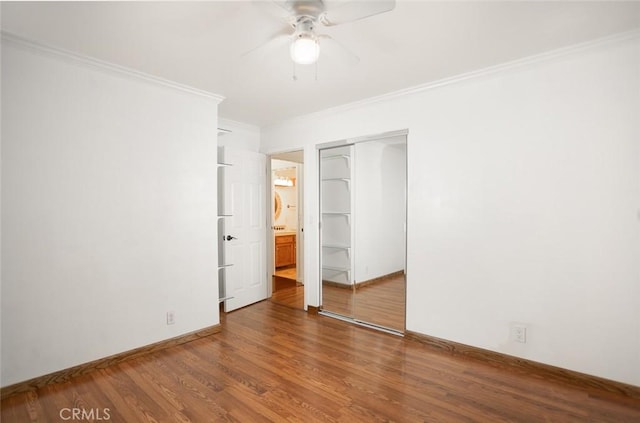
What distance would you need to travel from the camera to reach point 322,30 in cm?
218

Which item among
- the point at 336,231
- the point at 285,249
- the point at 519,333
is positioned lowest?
the point at 519,333

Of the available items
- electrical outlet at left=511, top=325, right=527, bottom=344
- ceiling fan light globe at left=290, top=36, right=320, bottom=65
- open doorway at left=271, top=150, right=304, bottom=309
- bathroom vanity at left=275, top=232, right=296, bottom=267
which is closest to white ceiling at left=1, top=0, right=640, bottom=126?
ceiling fan light globe at left=290, top=36, right=320, bottom=65

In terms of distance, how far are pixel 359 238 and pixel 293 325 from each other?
1.32m

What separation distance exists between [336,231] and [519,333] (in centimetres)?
222

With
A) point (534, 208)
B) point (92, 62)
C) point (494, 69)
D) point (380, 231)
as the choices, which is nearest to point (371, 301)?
point (380, 231)

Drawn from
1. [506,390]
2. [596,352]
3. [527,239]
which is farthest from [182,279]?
[596,352]

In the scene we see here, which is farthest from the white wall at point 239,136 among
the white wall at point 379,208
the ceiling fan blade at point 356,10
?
the ceiling fan blade at point 356,10

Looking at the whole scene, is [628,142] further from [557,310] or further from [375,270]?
[375,270]

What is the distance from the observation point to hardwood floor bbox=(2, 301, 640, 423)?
2082 mm

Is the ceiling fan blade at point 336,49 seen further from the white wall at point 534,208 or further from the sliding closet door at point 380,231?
the sliding closet door at point 380,231

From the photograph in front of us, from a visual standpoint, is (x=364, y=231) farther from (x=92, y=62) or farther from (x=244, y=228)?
(x=92, y=62)

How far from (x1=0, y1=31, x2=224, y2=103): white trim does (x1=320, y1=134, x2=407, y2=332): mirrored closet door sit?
71.2 inches

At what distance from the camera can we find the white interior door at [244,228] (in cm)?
416

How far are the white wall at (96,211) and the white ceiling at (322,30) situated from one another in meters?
0.29
